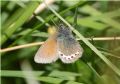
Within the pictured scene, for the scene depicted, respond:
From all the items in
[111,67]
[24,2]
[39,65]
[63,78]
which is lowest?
[39,65]

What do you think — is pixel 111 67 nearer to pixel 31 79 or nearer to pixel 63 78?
pixel 63 78

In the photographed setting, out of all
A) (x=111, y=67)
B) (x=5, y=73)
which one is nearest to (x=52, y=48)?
(x=5, y=73)

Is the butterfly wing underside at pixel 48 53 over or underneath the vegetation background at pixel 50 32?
over

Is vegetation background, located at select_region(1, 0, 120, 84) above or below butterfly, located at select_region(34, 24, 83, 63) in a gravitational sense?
below

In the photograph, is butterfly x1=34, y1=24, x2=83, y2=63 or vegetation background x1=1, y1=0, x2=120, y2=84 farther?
vegetation background x1=1, y1=0, x2=120, y2=84

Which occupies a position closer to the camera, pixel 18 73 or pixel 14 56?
pixel 18 73

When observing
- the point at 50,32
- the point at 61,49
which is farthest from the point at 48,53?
the point at 50,32
